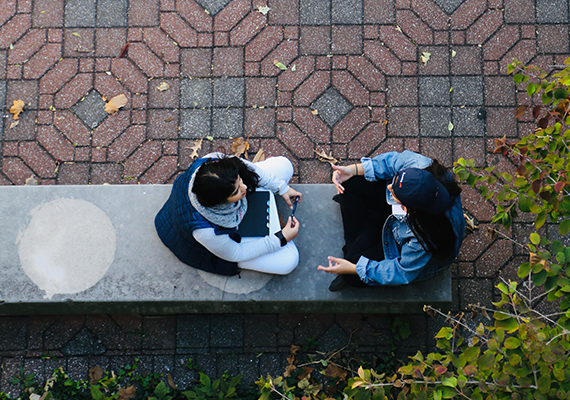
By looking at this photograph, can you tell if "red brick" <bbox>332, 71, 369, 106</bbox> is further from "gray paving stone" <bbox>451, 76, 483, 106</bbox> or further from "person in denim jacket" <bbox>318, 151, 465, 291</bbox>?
"person in denim jacket" <bbox>318, 151, 465, 291</bbox>

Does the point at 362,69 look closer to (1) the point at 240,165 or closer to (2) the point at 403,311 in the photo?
(1) the point at 240,165

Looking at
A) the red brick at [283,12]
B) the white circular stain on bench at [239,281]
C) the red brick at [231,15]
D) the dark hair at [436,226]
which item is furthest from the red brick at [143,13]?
the dark hair at [436,226]

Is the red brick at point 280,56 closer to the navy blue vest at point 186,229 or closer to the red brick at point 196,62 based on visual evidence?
the red brick at point 196,62

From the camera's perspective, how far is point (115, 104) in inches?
161

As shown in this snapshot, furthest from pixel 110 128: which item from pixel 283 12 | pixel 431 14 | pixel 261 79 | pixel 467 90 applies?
pixel 467 90

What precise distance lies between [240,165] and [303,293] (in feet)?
3.30

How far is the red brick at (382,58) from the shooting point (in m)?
4.11

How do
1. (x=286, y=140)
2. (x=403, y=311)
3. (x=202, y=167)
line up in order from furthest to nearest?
(x=286, y=140)
(x=403, y=311)
(x=202, y=167)

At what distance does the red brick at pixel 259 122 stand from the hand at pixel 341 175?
3.23ft

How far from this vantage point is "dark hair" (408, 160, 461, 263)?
8.69 ft

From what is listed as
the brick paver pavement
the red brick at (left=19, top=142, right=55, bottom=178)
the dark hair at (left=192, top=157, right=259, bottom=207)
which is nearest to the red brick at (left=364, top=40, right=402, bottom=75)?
the brick paver pavement

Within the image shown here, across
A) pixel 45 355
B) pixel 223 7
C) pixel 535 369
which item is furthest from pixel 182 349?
pixel 223 7

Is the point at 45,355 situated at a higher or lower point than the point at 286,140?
lower

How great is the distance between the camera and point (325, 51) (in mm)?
4160
